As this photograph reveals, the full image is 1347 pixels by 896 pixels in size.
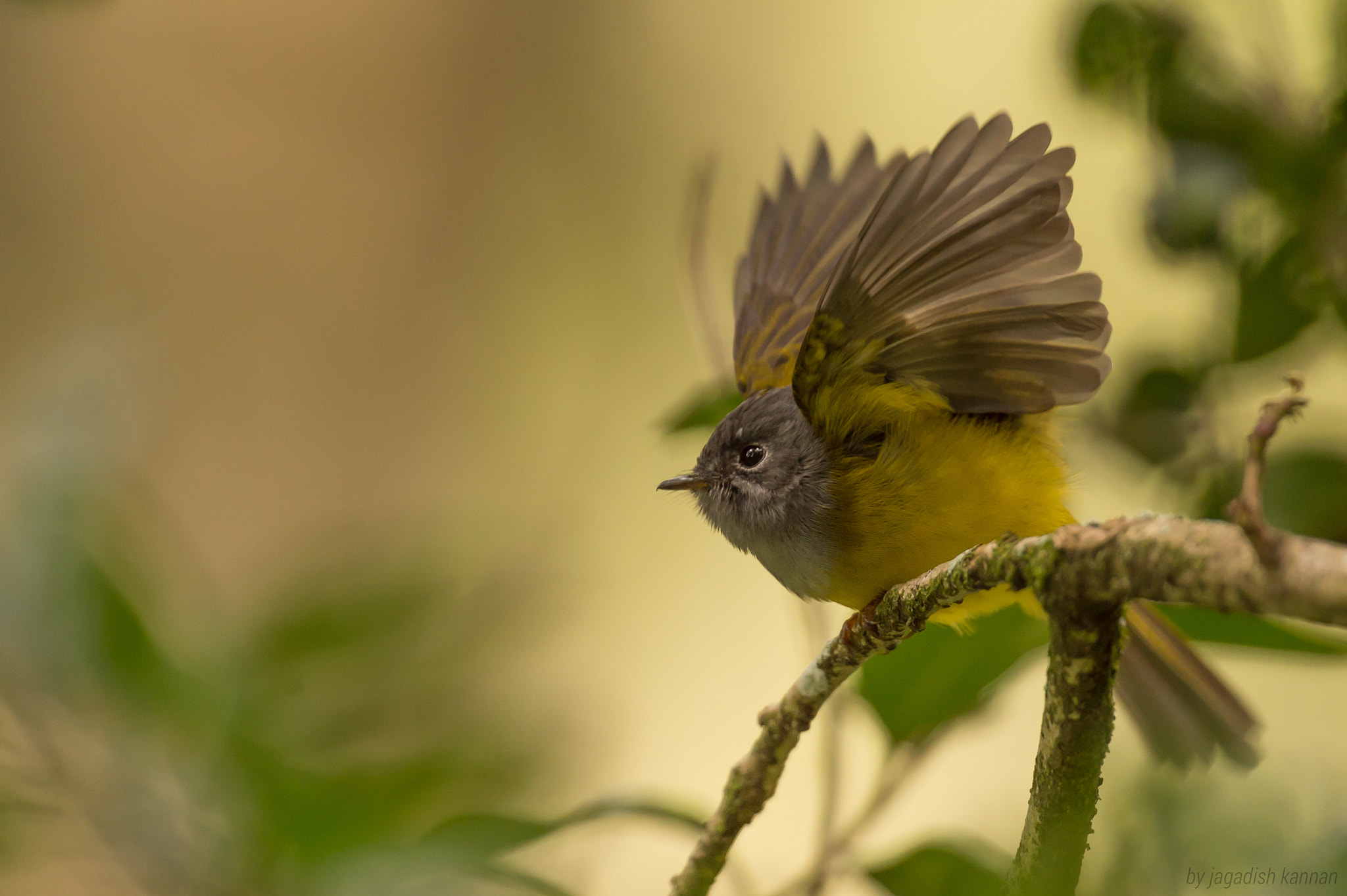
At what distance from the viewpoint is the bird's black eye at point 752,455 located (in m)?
1.28

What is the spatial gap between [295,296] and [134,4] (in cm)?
102

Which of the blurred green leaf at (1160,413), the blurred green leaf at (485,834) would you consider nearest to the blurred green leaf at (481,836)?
the blurred green leaf at (485,834)

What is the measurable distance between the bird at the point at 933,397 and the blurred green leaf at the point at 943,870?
18 cm

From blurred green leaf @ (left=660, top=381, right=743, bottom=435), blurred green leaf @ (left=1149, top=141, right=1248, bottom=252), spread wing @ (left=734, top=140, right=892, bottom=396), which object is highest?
spread wing @ (left=734, top=140, right=892, bottom=396)

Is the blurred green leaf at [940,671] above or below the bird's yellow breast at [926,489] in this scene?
below

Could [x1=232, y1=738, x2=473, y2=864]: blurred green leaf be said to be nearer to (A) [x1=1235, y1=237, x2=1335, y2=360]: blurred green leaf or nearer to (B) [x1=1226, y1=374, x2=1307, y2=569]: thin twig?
(B) [x1=1226, y1=374, x2=1307, y2=569]: thin twig

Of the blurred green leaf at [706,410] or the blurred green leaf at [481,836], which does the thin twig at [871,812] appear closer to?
the blurred green leaf at [481,836]

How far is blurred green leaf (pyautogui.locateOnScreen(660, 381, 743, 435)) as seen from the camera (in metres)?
1.10

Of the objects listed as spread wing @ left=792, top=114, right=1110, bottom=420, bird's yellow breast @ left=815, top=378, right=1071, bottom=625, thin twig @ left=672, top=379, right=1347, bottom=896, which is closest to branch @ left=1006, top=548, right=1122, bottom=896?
thin twig @ left=672, top=379, right=1347, bottom=896

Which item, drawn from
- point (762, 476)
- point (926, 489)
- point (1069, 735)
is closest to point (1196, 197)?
point (926, 489)

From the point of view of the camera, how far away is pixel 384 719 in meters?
0.98

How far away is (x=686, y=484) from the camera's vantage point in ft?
4.38

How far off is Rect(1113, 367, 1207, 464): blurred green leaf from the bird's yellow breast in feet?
0.45

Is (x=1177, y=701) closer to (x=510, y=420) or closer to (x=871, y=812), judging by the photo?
(x=871, y=812)
